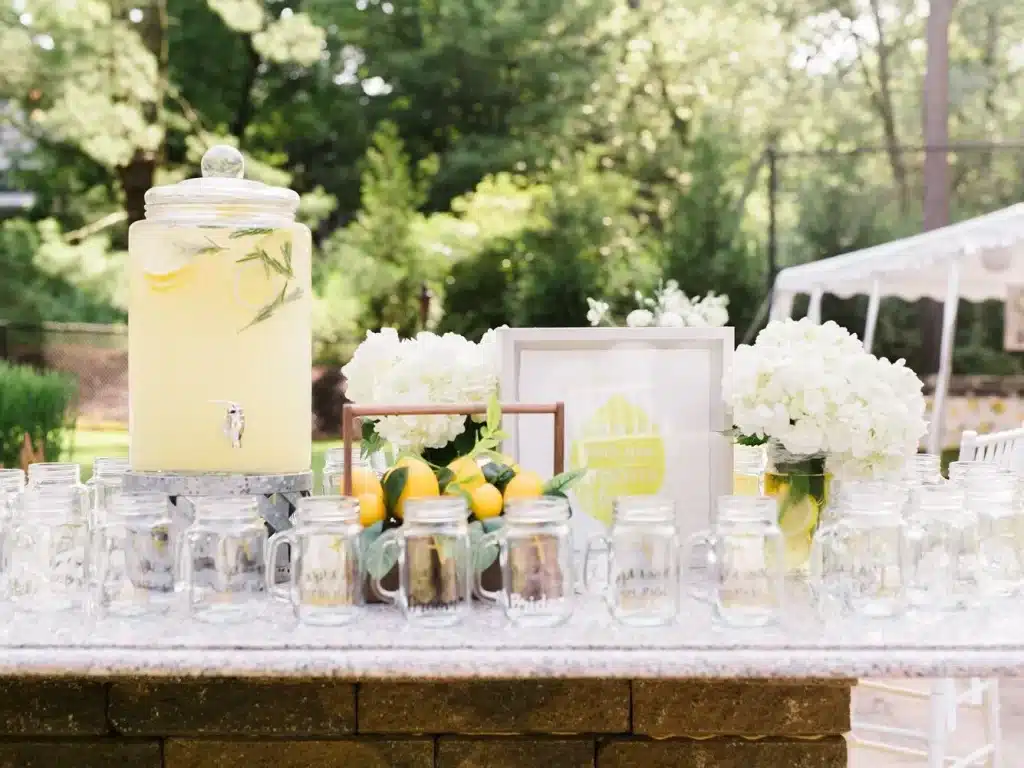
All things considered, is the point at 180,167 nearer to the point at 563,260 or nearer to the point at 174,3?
the point at 174,3

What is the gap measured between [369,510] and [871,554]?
50cm

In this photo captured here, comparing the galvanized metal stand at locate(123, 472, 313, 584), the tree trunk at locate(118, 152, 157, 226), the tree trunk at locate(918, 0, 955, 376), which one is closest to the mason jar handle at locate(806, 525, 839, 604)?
→ the galvanized metal stand at locate(123, 472, 313, 584)

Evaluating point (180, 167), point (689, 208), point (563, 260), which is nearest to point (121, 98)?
point (180, 167)

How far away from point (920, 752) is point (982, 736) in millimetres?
680

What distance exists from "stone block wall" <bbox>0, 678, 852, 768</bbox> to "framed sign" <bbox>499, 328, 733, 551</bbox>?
34 cm

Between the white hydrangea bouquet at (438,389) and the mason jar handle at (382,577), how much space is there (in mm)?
243

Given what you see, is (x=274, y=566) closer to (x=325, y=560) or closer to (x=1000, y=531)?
(x=325, y=560)

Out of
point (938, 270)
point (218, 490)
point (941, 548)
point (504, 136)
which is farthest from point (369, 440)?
point (504, 136)

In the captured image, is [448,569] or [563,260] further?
[563,260]

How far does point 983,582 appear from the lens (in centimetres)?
130

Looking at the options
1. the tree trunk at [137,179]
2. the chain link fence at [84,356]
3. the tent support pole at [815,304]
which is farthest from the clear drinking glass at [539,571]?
the tree trunk at [137,179]

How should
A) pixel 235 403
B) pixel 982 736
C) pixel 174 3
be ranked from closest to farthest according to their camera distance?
pixel 235 403, pixel 982 736, pixel 174 3

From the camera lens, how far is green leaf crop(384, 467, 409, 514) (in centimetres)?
132

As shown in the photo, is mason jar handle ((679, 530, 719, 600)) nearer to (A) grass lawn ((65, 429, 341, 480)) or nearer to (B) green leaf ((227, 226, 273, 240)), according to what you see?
(B) green leaf ((227, 226, 273, 240))
